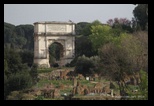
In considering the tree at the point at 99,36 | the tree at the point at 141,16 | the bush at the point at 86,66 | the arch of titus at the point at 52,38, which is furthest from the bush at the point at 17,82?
the arch of titus at the point at 52,38

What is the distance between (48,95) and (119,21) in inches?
1338

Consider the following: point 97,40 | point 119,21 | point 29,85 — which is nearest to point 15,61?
point 29,85

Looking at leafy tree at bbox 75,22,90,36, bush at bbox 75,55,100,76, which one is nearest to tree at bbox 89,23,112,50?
leafy tree at bbox 75,22,90,36

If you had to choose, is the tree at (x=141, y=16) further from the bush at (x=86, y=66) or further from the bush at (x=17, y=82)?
the bush at (x=17, y=82)

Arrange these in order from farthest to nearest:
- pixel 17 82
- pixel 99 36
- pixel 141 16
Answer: pixel 99 36 < pixel 141 16 < pixel 17 82

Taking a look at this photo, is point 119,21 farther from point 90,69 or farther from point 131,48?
point 131,48

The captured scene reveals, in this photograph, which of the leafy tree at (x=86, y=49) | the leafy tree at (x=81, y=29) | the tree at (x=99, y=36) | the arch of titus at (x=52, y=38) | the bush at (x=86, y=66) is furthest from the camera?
the leafy tree at (x=81, y=29)

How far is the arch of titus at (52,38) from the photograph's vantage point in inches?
1795

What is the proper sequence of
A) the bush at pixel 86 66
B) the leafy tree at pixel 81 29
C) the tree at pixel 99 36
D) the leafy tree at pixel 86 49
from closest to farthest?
the bush at pixel 86 66 < the tree at pixel 99 36 < the leafy tree at pixel 86 49 < the leafy tree at pixel 81 29

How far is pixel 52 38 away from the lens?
45.7m

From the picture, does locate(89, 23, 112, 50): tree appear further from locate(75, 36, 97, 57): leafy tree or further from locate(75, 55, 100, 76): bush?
locate(75, 55, 100, 76): bush

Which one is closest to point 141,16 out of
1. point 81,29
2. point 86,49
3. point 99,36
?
point 99,36

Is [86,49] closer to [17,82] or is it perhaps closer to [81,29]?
[81,29]

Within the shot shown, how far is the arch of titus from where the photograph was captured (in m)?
45.6
